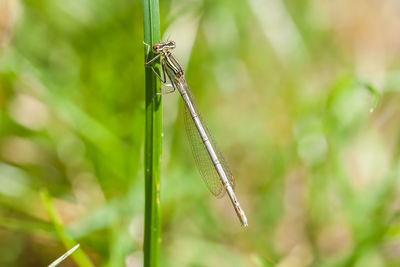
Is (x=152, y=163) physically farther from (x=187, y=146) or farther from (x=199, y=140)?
(x=187, y=146)

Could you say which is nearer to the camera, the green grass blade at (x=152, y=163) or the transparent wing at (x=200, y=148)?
the green grass blade at (x=152, y=163)

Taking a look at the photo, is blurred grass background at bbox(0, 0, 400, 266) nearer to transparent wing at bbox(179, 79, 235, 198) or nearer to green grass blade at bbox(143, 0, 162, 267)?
transparent wing at bbox(179, 79, 235, 198)

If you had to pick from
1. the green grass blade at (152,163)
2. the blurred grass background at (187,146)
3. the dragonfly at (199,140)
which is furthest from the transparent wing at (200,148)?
the green grass blade at (152,163)

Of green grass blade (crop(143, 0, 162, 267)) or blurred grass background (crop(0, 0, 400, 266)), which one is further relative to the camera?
blurred grass background (crop(0, 0, 400, 266))

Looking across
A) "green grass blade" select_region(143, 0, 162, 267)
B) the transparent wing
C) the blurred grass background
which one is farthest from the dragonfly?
"green grass blade" select_region(143, 0, 162, 267)

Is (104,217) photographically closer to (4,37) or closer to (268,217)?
(268,217)

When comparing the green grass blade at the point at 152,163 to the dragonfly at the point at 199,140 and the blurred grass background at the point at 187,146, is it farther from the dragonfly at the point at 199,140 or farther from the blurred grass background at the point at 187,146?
the dragonfly at the point at 199,140
